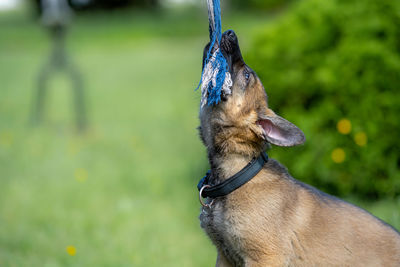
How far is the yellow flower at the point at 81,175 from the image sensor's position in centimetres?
699

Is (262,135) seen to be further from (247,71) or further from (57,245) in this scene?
(57,245)

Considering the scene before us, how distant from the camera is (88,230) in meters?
5.43

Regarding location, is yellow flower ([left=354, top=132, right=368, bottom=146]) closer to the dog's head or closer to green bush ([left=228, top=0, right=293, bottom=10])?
the dog's head

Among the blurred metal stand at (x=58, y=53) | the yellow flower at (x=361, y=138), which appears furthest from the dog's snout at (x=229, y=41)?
the blurred metal stand at (x=58, y=53)

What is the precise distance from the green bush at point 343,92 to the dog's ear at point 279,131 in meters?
2.61

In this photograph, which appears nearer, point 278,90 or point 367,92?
point 367,92

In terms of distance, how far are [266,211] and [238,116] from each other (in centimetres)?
63

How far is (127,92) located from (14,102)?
329 cm

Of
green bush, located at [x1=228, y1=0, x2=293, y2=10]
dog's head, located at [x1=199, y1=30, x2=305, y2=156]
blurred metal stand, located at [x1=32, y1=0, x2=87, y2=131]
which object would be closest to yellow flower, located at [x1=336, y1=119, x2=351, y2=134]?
dog's head, located at [x1=199, y1=30, x2=305, y2=156]

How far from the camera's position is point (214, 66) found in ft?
10.1

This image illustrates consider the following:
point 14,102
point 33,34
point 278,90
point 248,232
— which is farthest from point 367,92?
point 33,34

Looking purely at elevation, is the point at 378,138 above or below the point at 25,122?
above

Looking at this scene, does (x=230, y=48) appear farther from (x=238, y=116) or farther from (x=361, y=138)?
(x=361, y=138)

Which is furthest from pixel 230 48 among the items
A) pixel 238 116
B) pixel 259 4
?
pixel 259 4
